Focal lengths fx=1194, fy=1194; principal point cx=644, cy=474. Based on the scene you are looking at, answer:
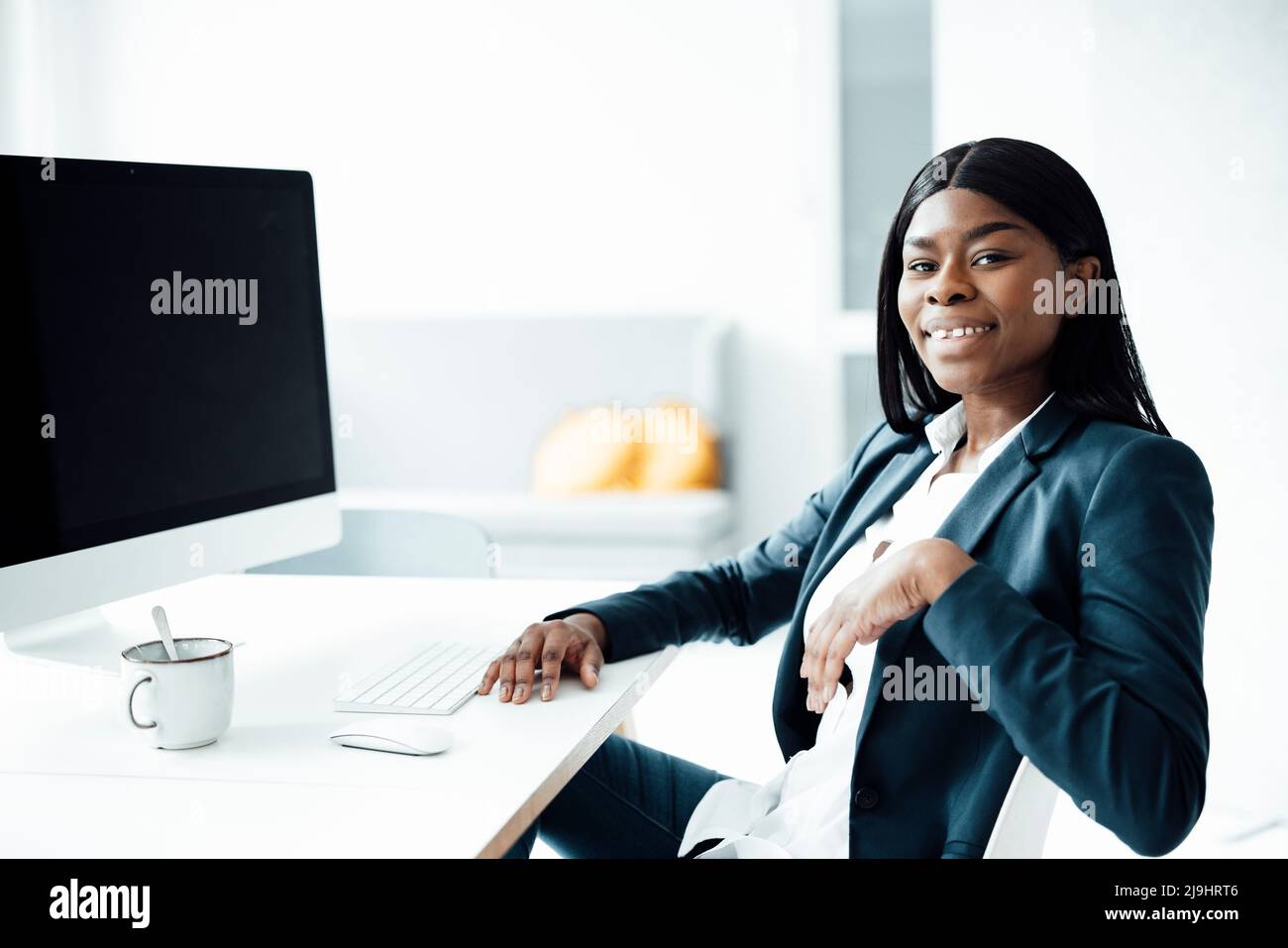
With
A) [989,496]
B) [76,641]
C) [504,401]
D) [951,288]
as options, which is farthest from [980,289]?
[504,401]

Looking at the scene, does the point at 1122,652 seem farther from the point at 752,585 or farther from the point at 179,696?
the point at 179,696

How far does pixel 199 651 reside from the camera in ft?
3.77

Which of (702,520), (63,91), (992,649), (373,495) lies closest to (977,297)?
(992,649)

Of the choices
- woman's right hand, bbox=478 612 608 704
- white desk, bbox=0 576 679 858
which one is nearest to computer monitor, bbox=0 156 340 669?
white desk, bbox=0 576 679 858

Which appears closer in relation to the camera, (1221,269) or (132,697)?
(132,697)

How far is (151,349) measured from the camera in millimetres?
1346

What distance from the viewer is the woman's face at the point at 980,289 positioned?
4.03 ft

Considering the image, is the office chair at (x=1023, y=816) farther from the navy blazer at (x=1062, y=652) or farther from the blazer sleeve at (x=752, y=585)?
the blazer sleeve at (x=752, y=585)

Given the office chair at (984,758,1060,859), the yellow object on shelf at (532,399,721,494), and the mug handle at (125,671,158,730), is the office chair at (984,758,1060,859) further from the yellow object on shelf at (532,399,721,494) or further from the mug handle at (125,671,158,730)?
the yellow object on shelf at (532,399,721,494)

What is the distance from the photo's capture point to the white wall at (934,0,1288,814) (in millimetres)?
2645

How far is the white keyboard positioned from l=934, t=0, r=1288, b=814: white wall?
1.99 m

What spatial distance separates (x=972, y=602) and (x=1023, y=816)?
0.62ft
